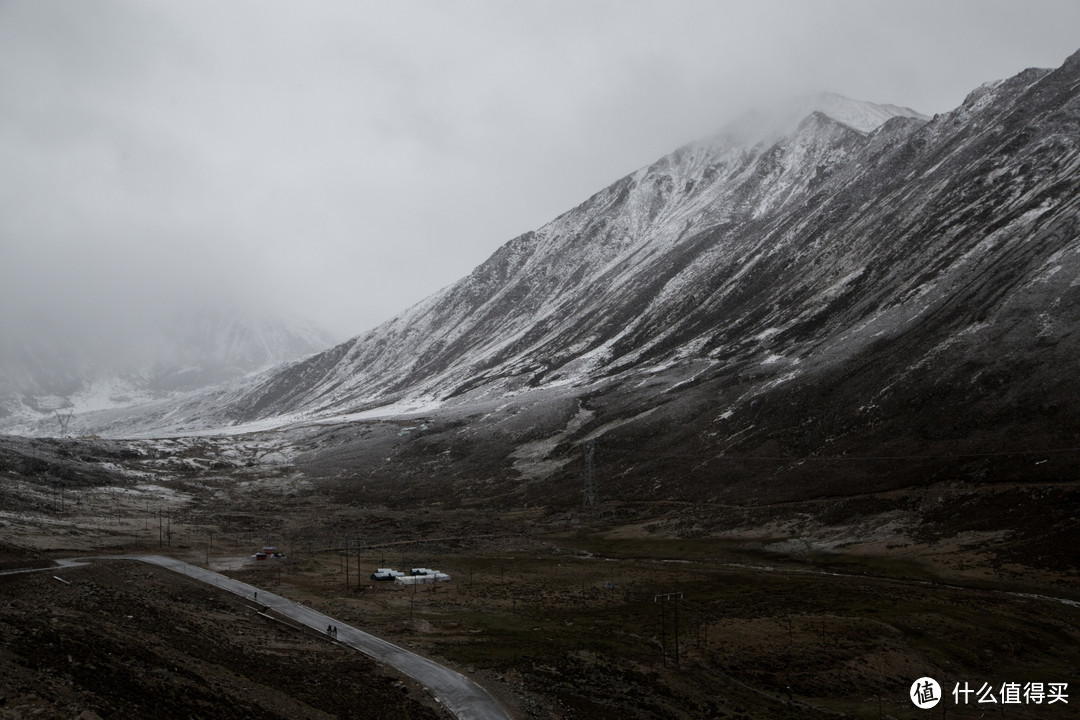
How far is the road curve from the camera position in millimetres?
39938

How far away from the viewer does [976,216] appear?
19438 centimetres

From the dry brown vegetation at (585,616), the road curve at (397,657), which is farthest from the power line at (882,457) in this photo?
the road curve at (397,657)

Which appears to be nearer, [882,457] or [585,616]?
[585,616]

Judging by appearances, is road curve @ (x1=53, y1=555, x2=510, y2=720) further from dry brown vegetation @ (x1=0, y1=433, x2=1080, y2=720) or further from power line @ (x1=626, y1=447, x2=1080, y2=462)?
power line @ (x1=626, y1=447, x2=1080, y2=462)

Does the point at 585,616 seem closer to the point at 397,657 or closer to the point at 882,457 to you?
the point at 397,657

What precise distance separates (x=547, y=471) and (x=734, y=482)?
49381mm

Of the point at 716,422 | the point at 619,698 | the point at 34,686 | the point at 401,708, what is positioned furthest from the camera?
the point at 716,422

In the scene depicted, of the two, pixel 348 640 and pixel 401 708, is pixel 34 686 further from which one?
pixel 348 640

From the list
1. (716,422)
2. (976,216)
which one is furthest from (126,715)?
(976,216)

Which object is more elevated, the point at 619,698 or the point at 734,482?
the point at 734,482

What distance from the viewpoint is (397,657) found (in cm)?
4834

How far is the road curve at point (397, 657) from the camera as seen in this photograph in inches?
1572

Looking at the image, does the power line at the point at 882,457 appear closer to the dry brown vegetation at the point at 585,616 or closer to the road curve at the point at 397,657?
the dry brown vegetation at the point at 585,616

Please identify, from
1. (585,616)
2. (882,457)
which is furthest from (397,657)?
(882,457)
